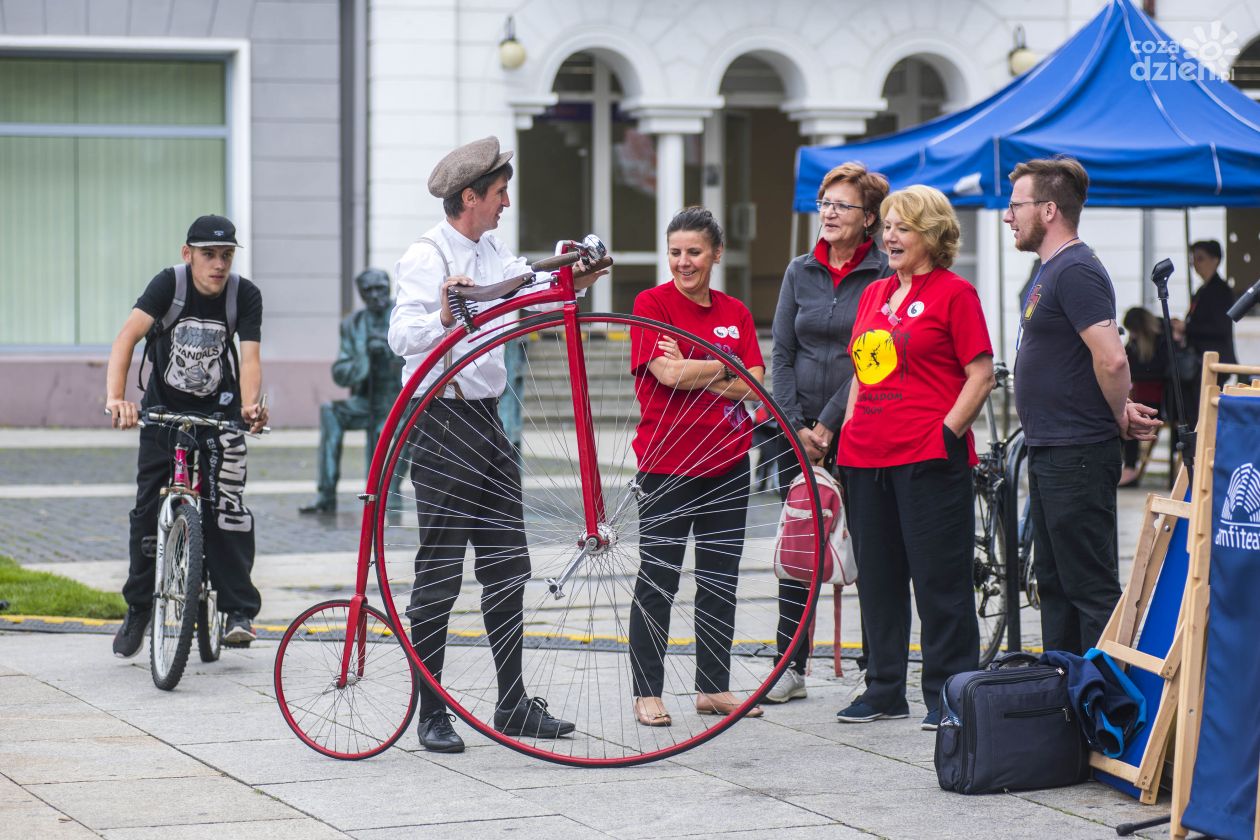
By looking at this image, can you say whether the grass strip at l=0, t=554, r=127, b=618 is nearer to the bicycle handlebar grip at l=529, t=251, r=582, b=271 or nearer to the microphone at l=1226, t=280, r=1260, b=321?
the bicycle handlebar grip at l=529, t=251, r=582, b=271

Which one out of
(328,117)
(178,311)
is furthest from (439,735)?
(328,117)

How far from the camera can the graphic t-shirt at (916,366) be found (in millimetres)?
5906

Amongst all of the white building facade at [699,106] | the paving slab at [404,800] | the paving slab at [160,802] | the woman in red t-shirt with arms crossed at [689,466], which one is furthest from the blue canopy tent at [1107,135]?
the paving slab at [160,802]

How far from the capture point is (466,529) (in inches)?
228

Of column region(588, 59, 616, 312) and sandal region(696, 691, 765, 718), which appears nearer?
sandal region(696, 691, 765, 718)

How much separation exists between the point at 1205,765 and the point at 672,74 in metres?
15.6

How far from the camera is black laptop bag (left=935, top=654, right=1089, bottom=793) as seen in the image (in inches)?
203

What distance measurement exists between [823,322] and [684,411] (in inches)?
32.5

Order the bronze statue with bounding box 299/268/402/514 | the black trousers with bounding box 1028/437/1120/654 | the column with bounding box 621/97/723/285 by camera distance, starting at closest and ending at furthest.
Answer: the black trousers with bounding box 1028/437/1120/654, the bronze statue with bounding box 299/268/402/514, the column with bounding box 621/97/723/285

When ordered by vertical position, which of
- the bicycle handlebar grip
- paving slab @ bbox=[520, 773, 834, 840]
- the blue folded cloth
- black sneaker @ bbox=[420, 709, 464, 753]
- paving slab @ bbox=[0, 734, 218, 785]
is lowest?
paving slab @ bbox=[520, 773, 834, 840]

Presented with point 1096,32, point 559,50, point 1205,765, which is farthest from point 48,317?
point 1205,765

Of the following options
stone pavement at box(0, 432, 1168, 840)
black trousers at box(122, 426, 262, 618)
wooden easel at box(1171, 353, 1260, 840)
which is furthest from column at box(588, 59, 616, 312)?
wooden easel at box(1171, 353, 1260, 840)

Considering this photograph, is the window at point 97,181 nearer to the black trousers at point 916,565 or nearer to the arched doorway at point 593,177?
the arched doorway at point 593,177

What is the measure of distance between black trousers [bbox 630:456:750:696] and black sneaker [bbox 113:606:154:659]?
7.41ft
